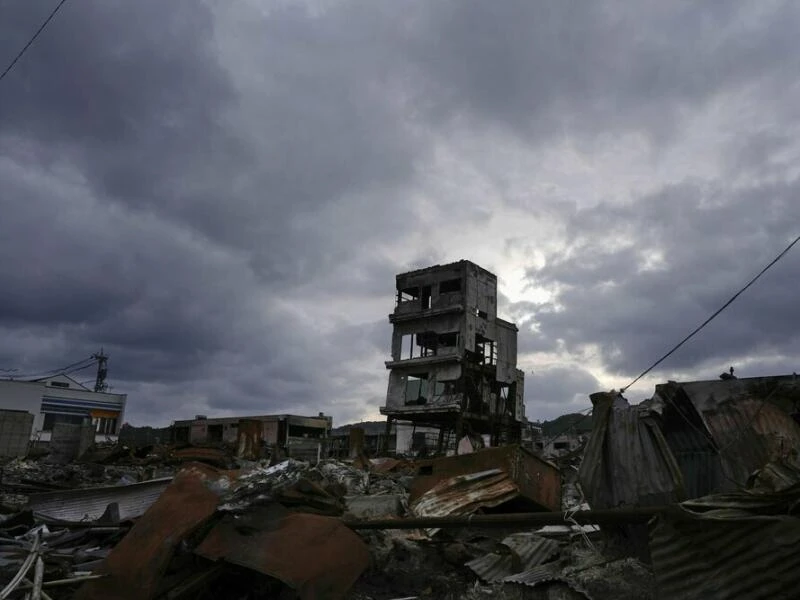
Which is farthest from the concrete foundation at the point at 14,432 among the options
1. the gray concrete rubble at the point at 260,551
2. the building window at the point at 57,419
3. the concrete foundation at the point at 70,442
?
the building window at the point at 57,419

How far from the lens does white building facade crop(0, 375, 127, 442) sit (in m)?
48.6

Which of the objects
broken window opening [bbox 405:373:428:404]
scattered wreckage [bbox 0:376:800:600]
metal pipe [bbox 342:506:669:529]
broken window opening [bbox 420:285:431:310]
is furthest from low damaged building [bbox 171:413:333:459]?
metal pipe [bbox 342:506:669:529]

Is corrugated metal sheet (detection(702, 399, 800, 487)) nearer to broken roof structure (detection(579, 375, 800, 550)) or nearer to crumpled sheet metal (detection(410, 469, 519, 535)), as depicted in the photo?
broken roof structure (detection(579, 375, 800, 550))

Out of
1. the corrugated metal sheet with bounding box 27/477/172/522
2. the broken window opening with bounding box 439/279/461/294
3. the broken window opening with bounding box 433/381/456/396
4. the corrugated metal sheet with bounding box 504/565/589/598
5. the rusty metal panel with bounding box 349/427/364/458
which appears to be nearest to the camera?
the corrugated metal sheet with bounding box 504/565/589/598

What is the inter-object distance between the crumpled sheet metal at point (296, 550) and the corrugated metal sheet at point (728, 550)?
2149 mm

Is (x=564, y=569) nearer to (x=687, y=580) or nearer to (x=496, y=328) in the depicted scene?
(x=687, y=580)

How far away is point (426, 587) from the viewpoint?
16.1ft

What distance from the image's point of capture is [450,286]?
3453cm

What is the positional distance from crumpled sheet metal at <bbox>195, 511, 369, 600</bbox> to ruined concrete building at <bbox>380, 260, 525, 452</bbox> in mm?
26944

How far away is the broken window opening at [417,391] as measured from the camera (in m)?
33.1

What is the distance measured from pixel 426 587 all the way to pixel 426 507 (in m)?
2.20

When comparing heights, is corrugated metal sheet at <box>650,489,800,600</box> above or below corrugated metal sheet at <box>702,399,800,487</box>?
below

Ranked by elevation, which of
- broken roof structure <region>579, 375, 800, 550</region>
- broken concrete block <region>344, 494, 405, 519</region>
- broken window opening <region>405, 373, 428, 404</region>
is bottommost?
broken concrete block <region>344, 494, 405, 519</region>

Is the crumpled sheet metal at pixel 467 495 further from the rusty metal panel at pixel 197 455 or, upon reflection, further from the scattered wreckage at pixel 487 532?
the rusty metal panel at pixel 197 455
